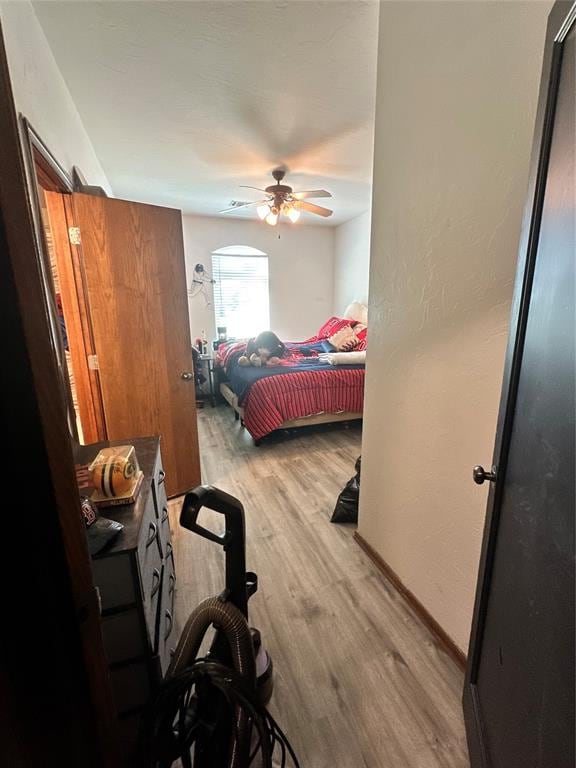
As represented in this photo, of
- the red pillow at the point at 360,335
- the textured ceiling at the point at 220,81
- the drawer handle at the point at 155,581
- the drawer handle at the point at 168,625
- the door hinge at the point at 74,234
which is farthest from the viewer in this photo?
the red pillow at the point at 360,335

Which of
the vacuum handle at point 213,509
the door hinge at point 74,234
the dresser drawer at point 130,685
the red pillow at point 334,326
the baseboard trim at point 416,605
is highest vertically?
the door hinge at point 74,234

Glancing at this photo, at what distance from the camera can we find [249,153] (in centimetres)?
287

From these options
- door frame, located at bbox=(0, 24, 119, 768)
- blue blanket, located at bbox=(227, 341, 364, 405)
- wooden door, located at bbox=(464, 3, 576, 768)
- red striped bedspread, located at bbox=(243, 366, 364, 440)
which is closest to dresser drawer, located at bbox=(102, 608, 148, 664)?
door frame, located at bbox=(0, 24, 119, 768)

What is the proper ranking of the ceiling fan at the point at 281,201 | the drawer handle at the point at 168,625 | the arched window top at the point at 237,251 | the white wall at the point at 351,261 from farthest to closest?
the arched window top at the point at 237,251 < the white wall at the point at 351,261 < the ceiling fan at the point at 281,201 < the drawer handle at the point at 168,625

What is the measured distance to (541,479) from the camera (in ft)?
2.18

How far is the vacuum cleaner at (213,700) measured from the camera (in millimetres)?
697

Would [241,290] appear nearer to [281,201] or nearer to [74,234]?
[281,201]

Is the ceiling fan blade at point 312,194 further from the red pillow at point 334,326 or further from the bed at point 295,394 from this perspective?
the red pillow at point 334,326

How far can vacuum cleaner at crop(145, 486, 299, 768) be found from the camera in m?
0.70

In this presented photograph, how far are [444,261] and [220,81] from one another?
1.74 m

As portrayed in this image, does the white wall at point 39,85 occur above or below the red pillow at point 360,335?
above

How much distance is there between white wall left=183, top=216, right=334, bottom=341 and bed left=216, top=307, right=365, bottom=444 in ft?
6.51

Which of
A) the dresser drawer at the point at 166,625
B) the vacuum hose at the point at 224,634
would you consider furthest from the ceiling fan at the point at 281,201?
the vacuum hose at the point at 224,634

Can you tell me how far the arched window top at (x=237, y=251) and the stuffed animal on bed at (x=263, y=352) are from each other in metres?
2.16
